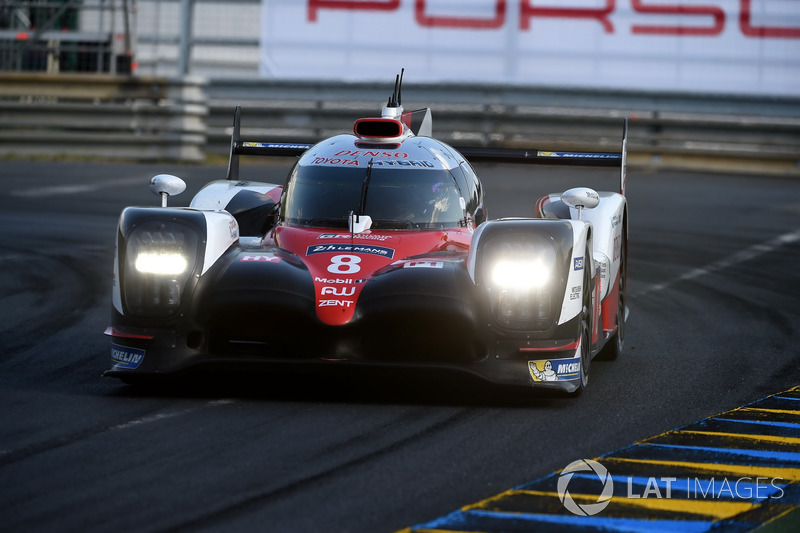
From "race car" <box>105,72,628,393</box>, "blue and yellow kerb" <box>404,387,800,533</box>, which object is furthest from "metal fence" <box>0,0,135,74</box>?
"blue and yellow kerb" <box>404,387,800,533</box>

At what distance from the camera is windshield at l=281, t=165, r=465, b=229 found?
760 cm

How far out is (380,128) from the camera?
825 cm

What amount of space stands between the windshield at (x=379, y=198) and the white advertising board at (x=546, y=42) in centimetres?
Answer: 1403

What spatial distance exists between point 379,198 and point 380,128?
744mm

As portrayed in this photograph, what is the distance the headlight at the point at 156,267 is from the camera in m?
6.66

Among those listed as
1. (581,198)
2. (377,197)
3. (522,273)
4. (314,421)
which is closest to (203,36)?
(377,197)

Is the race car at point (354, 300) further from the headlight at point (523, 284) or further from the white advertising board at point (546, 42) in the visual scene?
the white advertising board at point (546, 42)

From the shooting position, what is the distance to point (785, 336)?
909cm

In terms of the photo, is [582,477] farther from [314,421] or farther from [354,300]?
[354,300]

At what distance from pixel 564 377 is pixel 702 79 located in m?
16.0

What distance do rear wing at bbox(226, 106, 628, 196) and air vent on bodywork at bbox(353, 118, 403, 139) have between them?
762 mm

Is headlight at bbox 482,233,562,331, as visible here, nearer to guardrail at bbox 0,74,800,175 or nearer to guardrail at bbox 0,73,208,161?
guardrail at bbox 0,73,208,161

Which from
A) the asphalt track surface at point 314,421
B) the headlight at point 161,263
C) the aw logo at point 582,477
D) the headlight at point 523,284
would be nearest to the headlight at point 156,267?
the headlight at point 161,263

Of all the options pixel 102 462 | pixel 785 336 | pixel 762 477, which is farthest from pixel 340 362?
pixel 785 336
